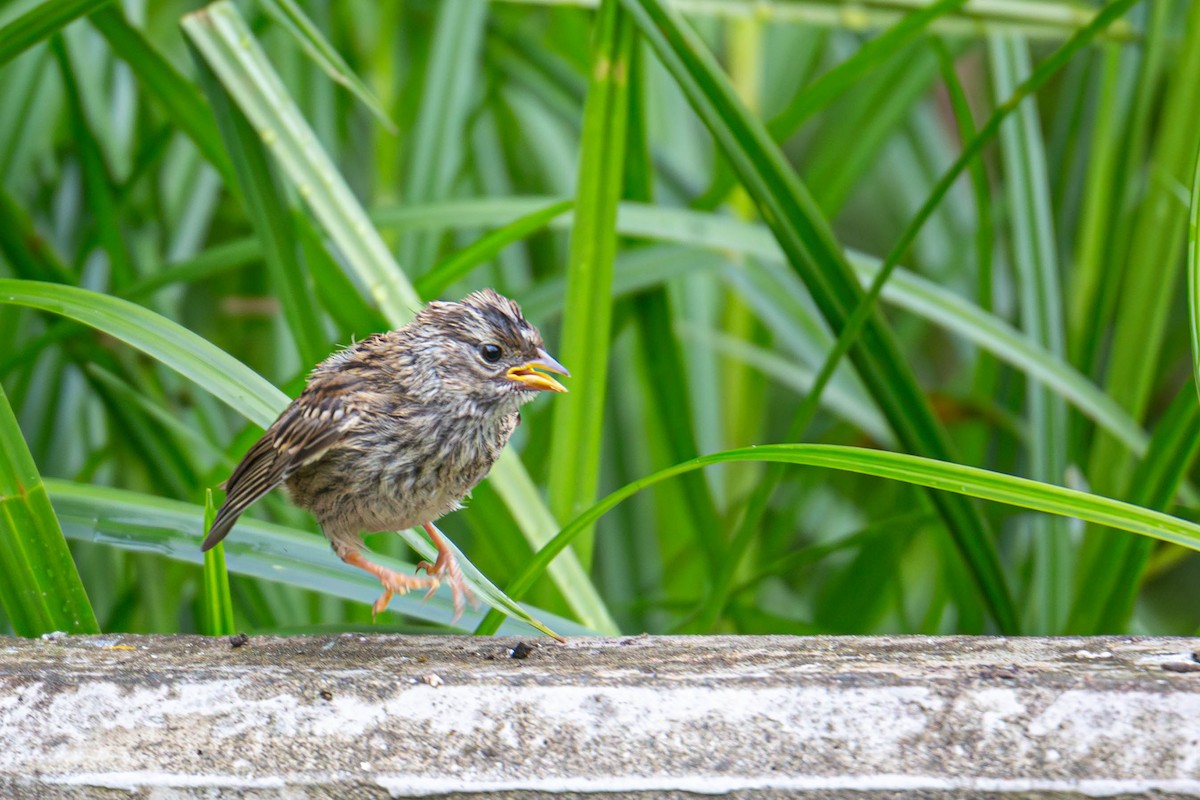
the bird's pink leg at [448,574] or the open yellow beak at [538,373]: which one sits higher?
the open yellow beak at [538,373]

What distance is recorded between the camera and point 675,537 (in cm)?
348

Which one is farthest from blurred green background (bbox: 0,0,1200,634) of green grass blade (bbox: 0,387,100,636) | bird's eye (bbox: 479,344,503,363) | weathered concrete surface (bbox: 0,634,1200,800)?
Result: weathered concrete surface (bbox: 0,634,1200,800)

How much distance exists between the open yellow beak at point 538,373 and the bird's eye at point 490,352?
0.11 feet

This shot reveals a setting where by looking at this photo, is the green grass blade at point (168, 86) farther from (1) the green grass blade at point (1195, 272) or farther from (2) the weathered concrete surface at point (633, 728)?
(1) the green grass blade at point (1195, 272)

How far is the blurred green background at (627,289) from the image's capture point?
1.84m

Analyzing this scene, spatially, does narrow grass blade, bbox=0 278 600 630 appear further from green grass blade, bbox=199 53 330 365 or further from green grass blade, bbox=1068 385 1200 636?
green grass blade, bbox=1068 385 1200 636

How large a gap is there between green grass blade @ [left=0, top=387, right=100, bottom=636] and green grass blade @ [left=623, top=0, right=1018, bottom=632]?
1.02m

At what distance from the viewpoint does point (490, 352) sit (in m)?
2.00

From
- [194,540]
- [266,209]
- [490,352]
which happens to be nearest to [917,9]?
[490,352]

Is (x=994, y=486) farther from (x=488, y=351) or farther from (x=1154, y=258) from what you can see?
(x=1154, y=258)

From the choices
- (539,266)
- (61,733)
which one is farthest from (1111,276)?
(61,733)

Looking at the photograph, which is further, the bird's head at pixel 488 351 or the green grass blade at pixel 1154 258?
the green grass blade at pixel 1154 258

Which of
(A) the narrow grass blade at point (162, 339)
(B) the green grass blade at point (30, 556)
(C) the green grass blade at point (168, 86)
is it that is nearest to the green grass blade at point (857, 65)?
(C) the green grass blade at point (168, 86)

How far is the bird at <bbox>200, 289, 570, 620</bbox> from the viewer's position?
181 cm
